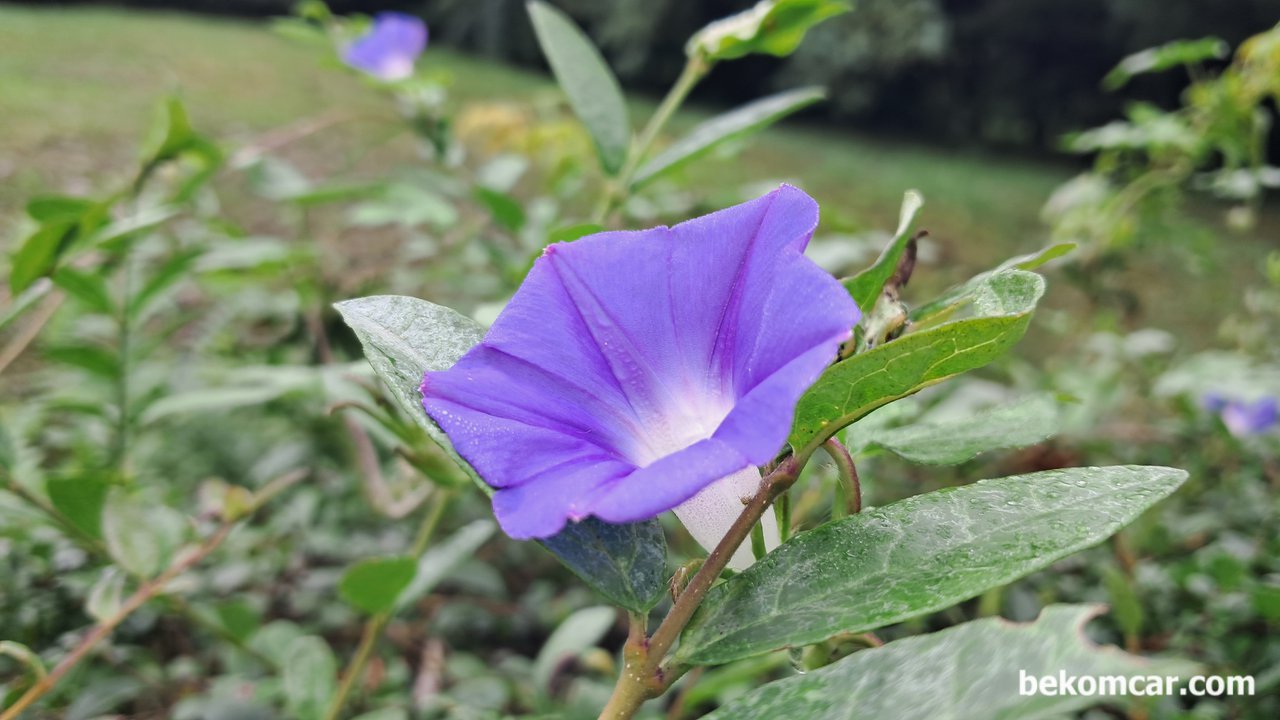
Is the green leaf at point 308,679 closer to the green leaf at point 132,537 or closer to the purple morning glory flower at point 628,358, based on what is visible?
the green leaf at point 132,537

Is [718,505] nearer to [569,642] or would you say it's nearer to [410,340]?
[410,340]

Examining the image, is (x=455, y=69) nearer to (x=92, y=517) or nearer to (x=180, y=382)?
(x=180, y=382)

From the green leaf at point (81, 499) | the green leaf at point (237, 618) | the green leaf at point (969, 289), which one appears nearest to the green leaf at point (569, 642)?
the green leaf at point (237, 618)

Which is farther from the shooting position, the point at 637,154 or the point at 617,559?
the point at 637,154

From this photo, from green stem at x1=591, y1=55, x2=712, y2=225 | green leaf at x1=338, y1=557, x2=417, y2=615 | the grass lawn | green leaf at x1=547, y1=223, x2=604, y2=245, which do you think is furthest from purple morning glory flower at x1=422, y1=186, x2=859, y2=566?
the grass lawn

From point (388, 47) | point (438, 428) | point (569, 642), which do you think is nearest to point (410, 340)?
point (438, 428)
